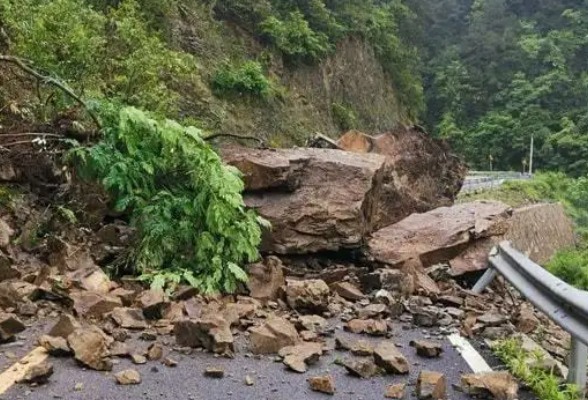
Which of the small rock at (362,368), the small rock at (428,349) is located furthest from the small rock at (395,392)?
the small rock at (428,349)

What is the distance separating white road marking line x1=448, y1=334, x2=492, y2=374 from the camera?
4.08 m

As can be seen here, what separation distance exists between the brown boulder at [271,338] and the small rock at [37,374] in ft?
4.41

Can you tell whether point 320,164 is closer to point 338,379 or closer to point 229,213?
point 229,213

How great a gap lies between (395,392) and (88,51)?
7.21m

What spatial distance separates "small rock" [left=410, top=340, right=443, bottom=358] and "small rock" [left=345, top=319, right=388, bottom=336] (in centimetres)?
48

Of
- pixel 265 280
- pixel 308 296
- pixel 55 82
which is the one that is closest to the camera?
pixel 308 296

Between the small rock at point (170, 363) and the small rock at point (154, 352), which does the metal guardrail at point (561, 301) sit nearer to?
the small rock at point (170, 363)

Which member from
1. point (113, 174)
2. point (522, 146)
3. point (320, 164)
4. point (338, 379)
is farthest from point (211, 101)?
point (522, 146)

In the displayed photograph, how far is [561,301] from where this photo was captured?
387cm

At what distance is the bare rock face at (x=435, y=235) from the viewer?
7.97m

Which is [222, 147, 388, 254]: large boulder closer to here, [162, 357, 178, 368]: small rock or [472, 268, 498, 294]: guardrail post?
[472, 268, 498, 294]: guardrail post

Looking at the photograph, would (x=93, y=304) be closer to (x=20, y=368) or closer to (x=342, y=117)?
(x=20, y=368)

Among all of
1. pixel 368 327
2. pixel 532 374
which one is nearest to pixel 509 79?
Result: pixel 368 327

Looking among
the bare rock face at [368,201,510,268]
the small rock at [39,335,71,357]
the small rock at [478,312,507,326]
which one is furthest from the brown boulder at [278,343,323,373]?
the bare rock face at [368,201,510,268]
